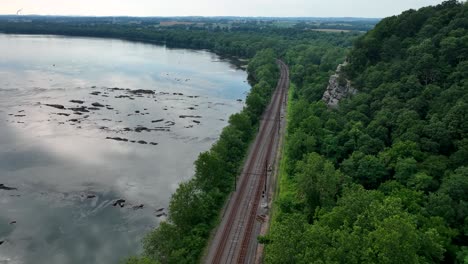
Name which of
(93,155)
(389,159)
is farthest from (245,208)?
(93,155)

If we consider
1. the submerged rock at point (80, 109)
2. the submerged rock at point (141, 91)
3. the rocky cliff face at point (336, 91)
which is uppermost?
the rocky cliff face at point (336, 91)

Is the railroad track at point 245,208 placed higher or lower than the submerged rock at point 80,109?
lower

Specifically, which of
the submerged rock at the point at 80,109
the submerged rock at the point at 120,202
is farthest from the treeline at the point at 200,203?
the submerged rock at the point at 80,109

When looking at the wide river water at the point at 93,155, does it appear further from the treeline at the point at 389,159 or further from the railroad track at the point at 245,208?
the treeline at the point at 389,159

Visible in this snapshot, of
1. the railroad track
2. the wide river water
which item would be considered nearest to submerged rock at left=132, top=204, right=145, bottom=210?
the wide river water

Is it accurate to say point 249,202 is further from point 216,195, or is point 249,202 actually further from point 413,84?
point 413,84

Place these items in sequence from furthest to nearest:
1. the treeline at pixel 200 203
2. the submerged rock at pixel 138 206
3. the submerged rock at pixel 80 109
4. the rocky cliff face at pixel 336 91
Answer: the submerged rock at pixel 80 109 < the rocky cliff face at pixel 336 91 < the submerged rock at pixel 138 206 < the treeline at pixel 200 203

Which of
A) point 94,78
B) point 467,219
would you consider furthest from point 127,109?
point 467,219

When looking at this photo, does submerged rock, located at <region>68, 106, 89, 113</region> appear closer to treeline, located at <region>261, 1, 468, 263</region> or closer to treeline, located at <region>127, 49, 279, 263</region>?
treeline, located at <region>127, 49, 279, 263</region>
